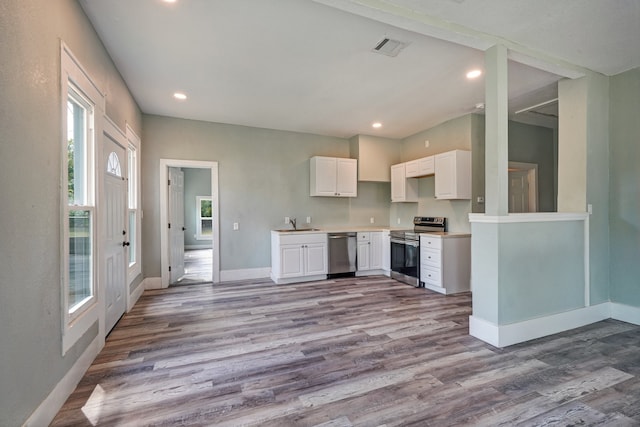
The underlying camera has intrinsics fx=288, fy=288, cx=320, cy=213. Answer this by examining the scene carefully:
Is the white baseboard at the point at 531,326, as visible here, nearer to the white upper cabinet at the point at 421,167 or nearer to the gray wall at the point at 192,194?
the white upper cabinet at the point at 421,167

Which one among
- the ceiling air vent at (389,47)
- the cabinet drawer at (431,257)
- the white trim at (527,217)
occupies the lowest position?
the cabinet drawer at (431,257)

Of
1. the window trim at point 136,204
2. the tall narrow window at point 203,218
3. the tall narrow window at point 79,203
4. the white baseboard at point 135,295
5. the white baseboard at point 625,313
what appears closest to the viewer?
the tall narrow window at point 79,203

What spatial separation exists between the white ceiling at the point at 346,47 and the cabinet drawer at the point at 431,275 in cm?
247

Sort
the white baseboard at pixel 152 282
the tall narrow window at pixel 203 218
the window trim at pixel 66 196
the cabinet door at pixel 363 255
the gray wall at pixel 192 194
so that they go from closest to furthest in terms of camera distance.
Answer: the window trim at pixel 66 196 → the white baseboard at pixel 152 282 → the cabinet door at pixel 363 255 → the gray wall at pixel 192 194 → the tall narrow window at pixel 203 218

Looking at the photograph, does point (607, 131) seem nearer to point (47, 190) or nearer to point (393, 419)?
point (393, 419)

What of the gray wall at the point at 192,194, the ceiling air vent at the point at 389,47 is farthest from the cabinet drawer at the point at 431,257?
the gray wall at the point at 192,194

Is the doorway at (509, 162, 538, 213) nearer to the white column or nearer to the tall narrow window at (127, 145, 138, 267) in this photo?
the white column

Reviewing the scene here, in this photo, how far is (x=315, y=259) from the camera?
511 cm

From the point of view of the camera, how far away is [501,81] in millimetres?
2627

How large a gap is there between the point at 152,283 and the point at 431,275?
14.6ft

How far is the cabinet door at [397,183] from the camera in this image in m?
5.56

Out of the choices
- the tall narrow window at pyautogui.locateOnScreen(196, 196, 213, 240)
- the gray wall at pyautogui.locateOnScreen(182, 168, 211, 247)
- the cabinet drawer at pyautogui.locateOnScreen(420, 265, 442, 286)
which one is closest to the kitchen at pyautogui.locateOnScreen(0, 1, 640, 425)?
the cabinet drawer at pyautogui.locateOnScreen(420, 265, 442, 286)

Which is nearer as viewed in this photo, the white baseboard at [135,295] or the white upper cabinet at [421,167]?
the white baseboard at [135,295]

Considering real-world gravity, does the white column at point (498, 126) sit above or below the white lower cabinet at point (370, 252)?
above
